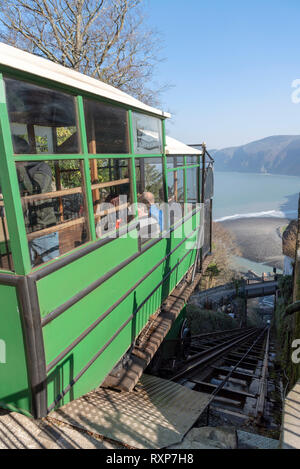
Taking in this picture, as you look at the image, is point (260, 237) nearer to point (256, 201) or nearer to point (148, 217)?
point (256, 201)

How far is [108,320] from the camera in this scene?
356 cm

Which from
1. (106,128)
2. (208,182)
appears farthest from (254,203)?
(106,128)

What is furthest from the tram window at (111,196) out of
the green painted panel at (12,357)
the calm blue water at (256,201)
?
the calm blue water at (256,201)

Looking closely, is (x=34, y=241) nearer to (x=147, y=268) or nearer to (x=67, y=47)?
(x=147, y=268)

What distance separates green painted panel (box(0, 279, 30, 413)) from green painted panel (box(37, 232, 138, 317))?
0.23 m

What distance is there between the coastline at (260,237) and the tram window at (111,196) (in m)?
53.6

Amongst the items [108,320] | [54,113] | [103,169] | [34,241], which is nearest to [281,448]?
[108,320]

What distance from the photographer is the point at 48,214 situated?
3.41 metres

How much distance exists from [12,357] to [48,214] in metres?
1.45

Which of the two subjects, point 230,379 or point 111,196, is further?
point 230,379

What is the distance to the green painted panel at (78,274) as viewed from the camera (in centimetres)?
259

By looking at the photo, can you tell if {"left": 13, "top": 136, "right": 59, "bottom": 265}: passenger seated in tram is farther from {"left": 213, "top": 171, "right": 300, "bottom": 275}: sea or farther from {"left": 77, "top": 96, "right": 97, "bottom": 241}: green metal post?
{"left": 213, "top": 171, "right": 300, "bottom": 275}: sea

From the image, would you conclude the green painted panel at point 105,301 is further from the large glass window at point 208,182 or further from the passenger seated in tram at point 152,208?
→ the large glass window at point 208,182

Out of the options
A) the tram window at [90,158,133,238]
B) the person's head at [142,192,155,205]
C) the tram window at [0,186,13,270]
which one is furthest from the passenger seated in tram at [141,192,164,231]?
the tram window at [0,186,13,270]
